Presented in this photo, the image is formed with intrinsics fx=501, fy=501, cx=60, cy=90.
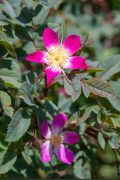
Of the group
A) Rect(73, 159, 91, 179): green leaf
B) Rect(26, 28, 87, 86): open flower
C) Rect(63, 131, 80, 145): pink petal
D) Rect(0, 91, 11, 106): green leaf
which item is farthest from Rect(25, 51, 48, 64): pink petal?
Rect(73, 159, 91, 179): green leaf

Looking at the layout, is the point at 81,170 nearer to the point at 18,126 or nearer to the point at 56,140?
the point at 56,140

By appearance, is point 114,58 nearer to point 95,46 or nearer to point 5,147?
point 5,147

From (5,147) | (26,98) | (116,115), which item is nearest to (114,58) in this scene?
(116,115)

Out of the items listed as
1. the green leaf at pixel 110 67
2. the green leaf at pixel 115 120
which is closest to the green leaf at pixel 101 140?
the green leaf at pixel 115 120

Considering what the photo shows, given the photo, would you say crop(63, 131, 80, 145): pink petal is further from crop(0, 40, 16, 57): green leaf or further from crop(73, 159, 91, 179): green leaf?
crop(0, 40, 16, 57): green leaf

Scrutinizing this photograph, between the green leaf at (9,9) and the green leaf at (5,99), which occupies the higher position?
the green leaf at (9,9)

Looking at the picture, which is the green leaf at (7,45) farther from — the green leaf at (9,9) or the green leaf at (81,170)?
the green leaf at (81,170)

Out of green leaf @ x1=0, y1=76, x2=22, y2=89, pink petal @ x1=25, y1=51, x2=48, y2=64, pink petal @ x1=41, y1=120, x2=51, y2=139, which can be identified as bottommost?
pink petal @ x1=41, y1=120, x2=51, y2=139
